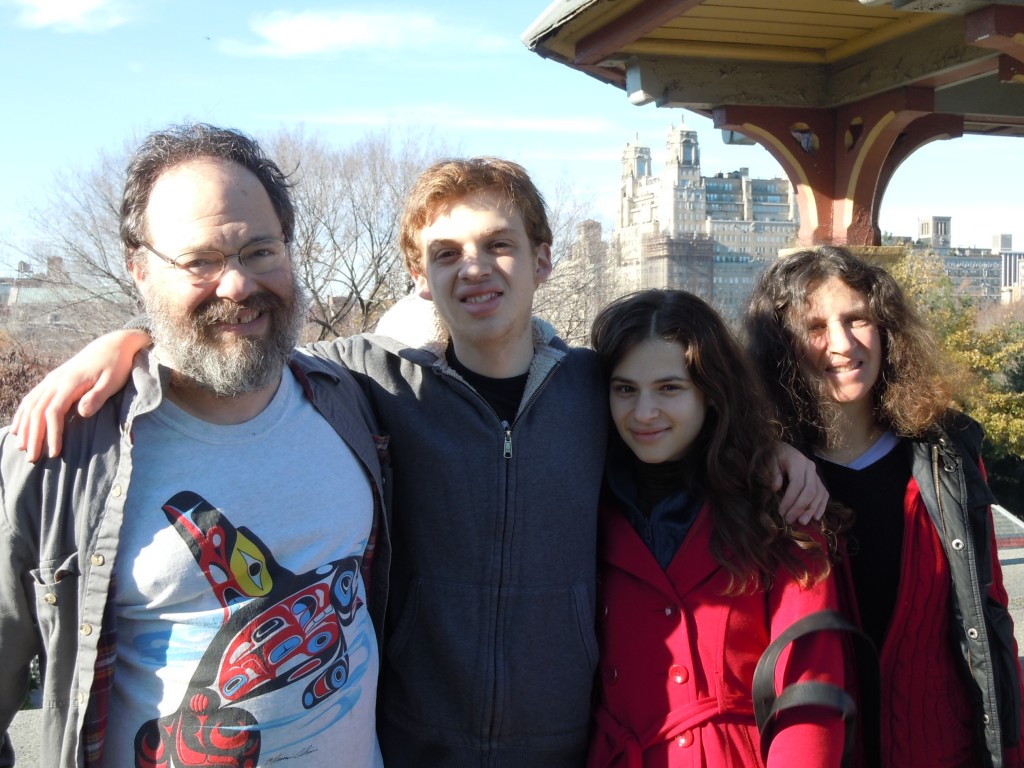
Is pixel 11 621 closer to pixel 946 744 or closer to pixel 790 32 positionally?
pixel 946 744

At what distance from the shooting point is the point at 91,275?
24422mm

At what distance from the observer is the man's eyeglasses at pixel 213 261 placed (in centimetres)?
190

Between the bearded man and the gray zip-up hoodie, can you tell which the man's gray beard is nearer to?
the bearded man

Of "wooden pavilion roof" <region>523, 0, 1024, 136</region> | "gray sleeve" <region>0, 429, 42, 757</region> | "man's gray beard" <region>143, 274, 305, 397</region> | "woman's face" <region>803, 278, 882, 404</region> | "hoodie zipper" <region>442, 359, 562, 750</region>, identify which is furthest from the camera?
"wooden pavilion roof" <region>523, 0, 1024, 136</region>

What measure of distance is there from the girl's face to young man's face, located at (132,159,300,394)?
0.88 m

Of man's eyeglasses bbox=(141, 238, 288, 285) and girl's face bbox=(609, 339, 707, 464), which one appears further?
girl's face bbox=(609, 339, 707, 464)

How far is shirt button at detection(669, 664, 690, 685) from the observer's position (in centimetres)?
207

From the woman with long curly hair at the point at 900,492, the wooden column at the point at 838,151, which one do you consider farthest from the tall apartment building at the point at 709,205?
the woman with long curly hair at the point at 900,492

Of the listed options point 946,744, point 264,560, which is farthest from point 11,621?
point 946,744

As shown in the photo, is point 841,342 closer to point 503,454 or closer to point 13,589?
point 503,454

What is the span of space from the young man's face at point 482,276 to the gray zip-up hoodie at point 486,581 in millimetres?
107

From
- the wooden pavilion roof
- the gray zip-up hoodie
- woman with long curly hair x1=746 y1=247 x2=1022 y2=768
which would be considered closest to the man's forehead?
the gray zip-up hoodie

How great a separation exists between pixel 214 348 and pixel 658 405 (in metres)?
1.06

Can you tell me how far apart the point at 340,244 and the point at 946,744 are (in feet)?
84.6
